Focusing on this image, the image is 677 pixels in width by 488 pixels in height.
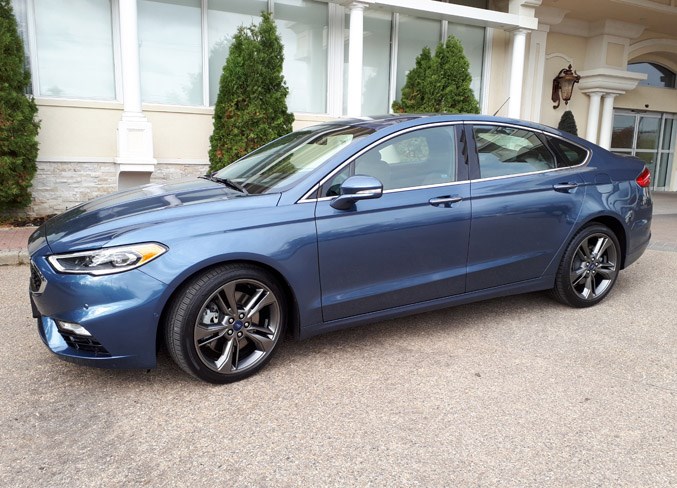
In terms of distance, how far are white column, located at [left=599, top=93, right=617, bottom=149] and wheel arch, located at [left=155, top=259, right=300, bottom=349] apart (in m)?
12.3

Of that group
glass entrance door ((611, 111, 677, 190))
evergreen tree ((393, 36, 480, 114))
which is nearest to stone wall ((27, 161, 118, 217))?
evergreen tree ((393, 36, 480, 114))

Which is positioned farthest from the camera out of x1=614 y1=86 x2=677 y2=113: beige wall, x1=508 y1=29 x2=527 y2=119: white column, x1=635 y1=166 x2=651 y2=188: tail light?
x1=614 y1=86 x2=677 y2=113: beige wall

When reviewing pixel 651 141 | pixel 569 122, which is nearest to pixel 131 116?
pixel 569 122

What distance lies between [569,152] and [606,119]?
10.4 m

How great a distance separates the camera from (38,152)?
8047 millimetres

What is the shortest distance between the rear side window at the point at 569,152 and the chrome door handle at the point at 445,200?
48.2 inches

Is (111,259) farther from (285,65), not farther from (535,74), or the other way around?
(535,74)

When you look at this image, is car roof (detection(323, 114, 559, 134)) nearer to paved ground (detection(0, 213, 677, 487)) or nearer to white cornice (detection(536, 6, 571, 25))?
paved ground (detection(0, 213, 677, 487))

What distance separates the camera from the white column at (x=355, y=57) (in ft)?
30.6

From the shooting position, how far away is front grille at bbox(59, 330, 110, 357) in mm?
2988

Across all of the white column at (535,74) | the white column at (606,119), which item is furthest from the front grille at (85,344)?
the white column at (606,119)

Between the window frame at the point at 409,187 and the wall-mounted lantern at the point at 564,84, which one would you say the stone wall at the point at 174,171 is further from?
the wall-mounted lantern at the point at 564,84

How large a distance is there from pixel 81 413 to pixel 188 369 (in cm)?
58

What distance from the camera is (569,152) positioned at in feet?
15.0
